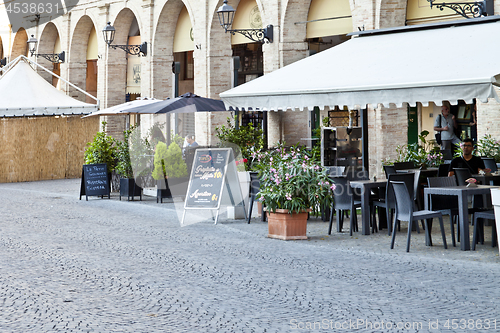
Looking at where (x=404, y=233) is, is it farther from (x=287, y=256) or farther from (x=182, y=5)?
(x=182, y=5)

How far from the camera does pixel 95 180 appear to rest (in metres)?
14.5

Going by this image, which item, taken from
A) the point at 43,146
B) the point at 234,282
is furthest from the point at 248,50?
the point at 234,282

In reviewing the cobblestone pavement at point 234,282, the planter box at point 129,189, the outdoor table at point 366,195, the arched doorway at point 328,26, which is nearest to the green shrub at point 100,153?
the planter box at point 129,189

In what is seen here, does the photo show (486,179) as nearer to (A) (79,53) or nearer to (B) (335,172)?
(B) (335,172)

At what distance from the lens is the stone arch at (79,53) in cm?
2633

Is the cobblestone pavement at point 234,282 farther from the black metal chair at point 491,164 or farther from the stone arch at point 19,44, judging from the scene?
the stone arch at point 19,44

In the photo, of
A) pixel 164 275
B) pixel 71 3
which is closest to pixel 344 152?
pixel 164 275

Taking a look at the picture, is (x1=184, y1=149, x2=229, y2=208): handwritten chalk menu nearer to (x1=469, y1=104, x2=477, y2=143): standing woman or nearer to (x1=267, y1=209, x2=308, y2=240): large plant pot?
(x1=267, y1=209, x2=308, y2=240): large plant pot

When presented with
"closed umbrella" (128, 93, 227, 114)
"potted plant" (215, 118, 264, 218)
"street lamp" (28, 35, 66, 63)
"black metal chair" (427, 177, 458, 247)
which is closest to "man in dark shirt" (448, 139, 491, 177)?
"black metal chair" (427, 177, 458, 247)

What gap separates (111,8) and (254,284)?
20.1 metres

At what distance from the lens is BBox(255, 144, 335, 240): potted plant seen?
864cm

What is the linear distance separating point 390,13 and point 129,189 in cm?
719

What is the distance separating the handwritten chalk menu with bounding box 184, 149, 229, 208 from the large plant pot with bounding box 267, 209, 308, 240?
5.97 feet

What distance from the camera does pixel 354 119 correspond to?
57.7 ft
